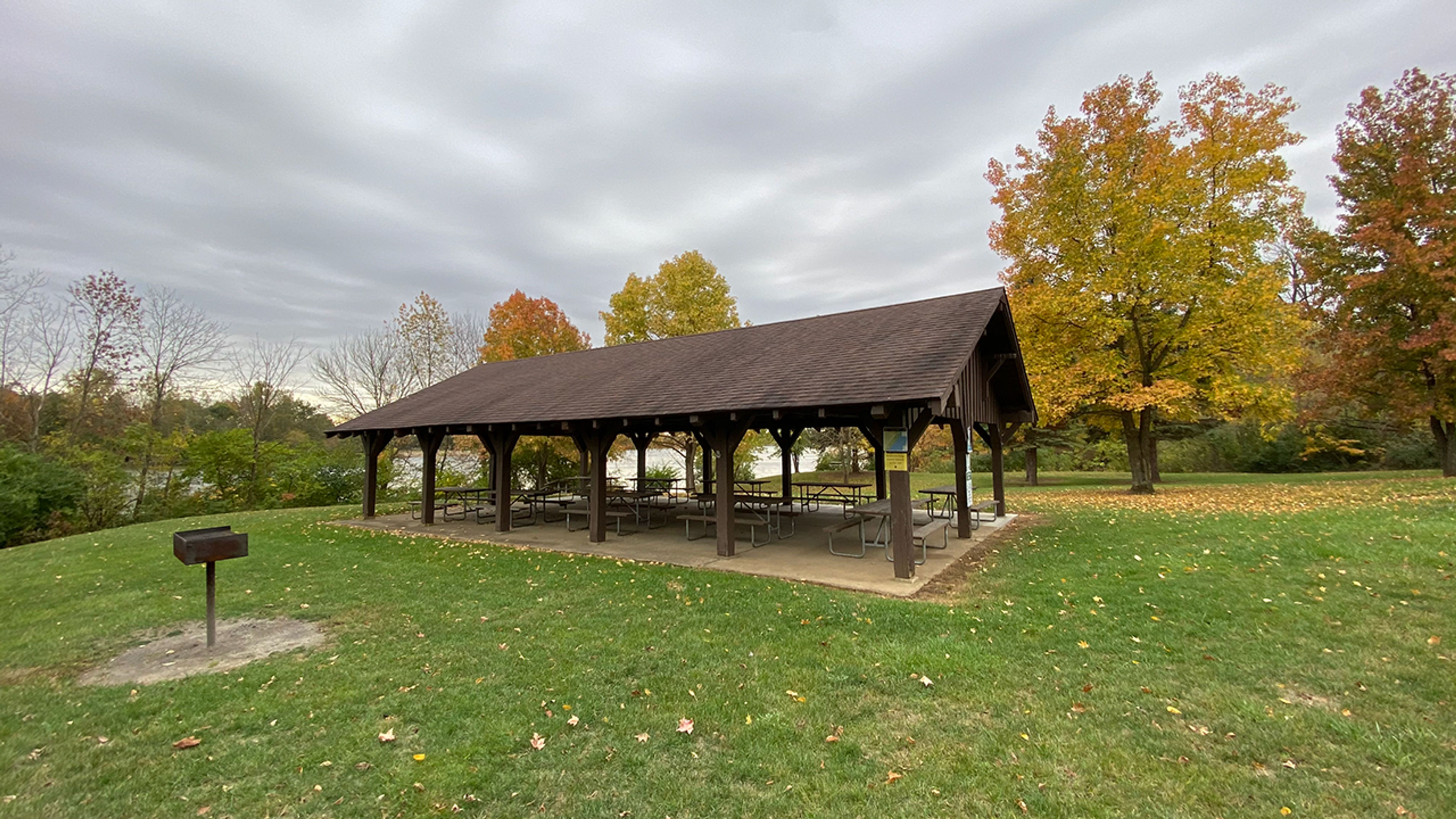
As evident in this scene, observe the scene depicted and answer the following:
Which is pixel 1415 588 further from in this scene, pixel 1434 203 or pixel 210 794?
pixel 1434 203

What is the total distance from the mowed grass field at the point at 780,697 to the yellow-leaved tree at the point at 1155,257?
7.30m

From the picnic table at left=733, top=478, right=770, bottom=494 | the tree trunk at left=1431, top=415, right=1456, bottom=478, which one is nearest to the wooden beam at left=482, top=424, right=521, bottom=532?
the picnic table at left=733, top=478, right=770, bottom=494

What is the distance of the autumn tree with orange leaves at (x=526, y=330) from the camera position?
20484 millimetres

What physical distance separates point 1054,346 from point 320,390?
1093 inches

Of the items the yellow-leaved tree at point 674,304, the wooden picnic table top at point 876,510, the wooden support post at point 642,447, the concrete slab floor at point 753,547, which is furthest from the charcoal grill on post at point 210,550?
the yellow-leaved tree at point 674,304

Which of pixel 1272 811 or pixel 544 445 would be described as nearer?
pixel 1272 811

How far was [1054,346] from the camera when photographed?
1495 cm

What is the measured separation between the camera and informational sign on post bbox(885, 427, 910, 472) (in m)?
6.90

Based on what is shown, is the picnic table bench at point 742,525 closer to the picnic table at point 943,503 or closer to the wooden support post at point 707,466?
the wooden support post at point 707,466

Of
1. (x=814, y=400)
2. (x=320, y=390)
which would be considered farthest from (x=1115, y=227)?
(x=320, y=390)

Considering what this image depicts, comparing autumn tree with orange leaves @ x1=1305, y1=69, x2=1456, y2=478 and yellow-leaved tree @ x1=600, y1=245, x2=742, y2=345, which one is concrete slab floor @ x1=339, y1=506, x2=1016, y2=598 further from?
autumn tree with orange leaves @ x1=1305, y1=69, x2=1456, y2=478

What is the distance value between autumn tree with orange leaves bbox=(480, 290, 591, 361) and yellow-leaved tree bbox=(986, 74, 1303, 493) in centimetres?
1538

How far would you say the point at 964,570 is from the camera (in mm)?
7383

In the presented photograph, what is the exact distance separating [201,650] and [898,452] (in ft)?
23.7
